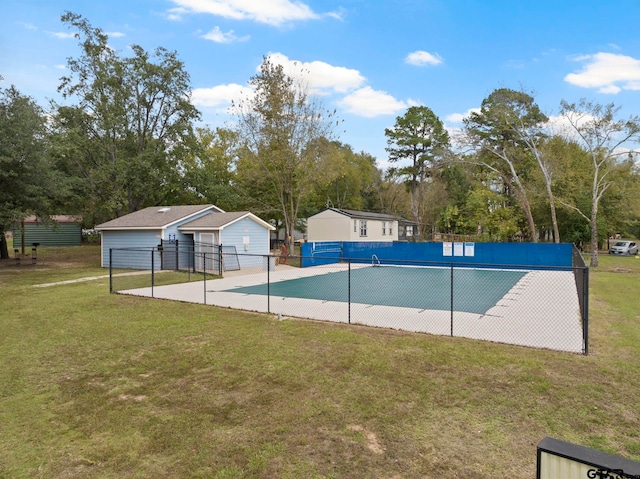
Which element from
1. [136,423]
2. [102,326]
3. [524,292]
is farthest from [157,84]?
[136,423]

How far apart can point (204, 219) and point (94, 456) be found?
21.2 m

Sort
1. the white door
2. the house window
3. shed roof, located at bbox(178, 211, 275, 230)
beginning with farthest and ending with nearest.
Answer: the house window, shed roof, located at bbox(178, 211, 275, 230), the white door

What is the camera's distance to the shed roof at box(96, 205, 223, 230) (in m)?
23.1

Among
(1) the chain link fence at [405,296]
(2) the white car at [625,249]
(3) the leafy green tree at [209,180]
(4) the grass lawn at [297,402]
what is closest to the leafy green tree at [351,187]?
(3) the leafy green tree at [209,180]

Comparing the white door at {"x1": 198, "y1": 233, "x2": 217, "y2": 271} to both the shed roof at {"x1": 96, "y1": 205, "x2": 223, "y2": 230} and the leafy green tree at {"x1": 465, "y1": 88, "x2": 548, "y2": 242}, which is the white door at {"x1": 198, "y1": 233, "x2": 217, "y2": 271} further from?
the leafy green tree at {"x1": 465, "y1": 88, "x2": 548, "y2": 242}

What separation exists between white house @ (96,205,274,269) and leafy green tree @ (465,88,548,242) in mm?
19849

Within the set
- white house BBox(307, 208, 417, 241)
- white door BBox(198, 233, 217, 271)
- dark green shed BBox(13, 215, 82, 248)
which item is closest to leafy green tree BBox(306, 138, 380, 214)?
white house BBox(307, 208, 417, 241)

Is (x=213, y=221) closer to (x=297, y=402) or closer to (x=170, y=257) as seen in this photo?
(x=170, y=257)

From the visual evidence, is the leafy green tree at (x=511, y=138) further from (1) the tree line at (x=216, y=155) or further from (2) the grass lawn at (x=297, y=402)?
(2) the grass lawn at (x=297, y=402)

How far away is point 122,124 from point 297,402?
32.1 m

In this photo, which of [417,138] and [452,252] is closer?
[452,252]

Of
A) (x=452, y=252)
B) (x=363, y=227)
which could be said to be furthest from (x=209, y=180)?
(x=452, y=252)

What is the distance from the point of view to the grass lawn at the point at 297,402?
12.0ft

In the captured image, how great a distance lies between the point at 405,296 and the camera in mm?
13992
